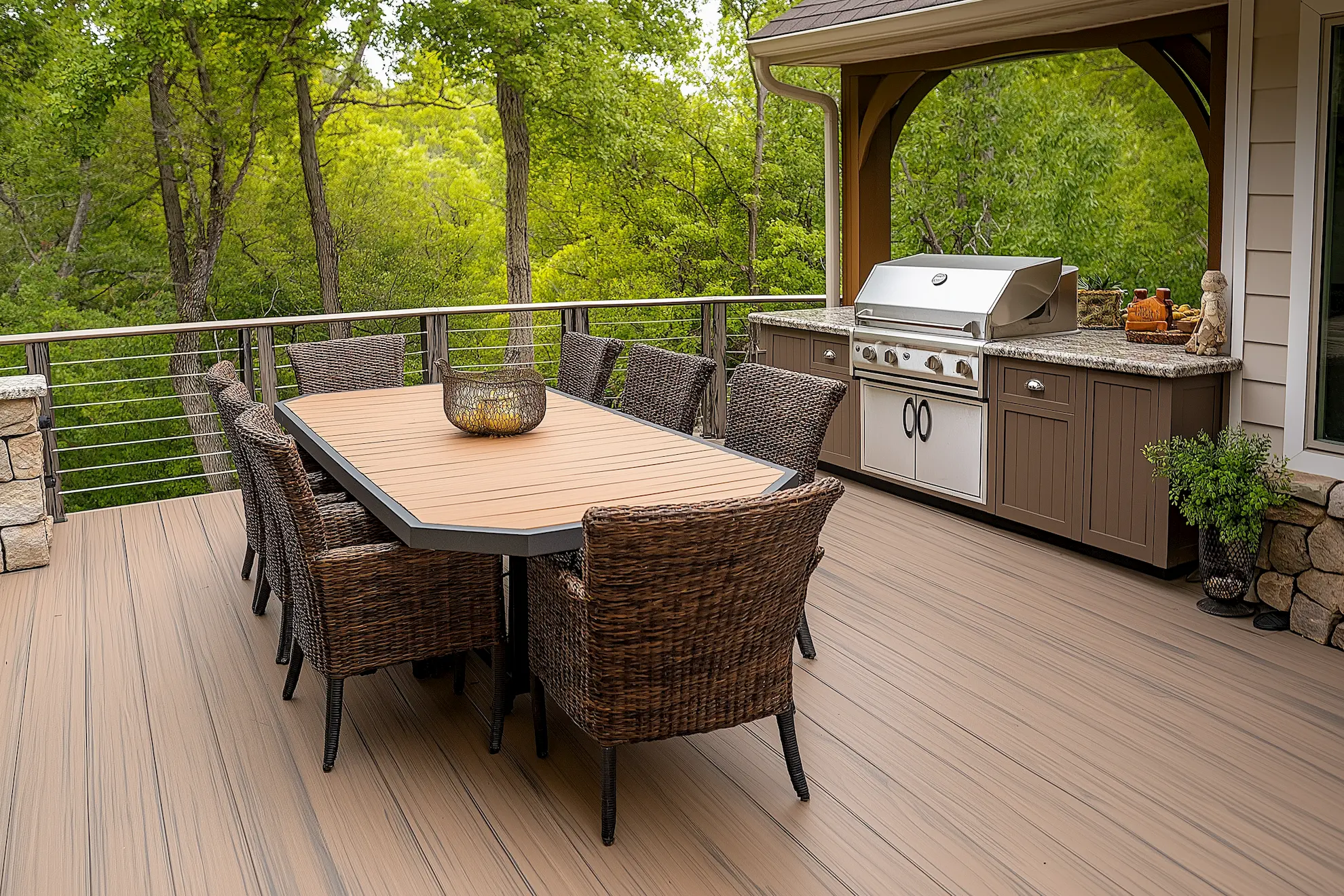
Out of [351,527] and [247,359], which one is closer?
[351,527]

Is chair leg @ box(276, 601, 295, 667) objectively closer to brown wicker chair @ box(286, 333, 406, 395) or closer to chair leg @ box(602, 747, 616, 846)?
chair leg @ box(602, 747, 616, 846)

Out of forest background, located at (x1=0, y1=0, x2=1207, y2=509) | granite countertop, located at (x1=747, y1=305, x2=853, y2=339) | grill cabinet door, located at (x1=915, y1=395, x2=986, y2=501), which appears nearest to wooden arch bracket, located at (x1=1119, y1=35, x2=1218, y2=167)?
grill cabinet door, located at (x1=915, y1=395, x2=986, y2=501)

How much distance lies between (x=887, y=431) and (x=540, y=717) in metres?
3.01

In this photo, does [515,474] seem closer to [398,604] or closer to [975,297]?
[398,604]

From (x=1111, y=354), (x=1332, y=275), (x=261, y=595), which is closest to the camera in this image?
(x=1332, y=275)

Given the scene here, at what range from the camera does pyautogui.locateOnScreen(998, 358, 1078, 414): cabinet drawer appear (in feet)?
14.8

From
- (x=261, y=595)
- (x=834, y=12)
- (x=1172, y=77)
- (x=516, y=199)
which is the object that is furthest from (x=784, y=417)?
(x=516, y=199)

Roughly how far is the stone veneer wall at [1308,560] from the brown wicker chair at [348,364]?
139 inches

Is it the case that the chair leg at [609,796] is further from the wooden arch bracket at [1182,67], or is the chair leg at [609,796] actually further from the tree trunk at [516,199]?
the tree trunk at [516,199]

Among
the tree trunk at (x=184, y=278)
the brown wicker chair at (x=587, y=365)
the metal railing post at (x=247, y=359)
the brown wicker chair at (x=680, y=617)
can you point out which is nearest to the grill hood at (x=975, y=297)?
the brown wicker chair at (x=587, y=365)

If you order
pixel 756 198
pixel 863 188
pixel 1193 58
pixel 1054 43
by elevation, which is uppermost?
pixel 756 198

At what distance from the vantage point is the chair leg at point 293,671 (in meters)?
3.36

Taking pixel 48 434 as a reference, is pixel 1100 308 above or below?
above

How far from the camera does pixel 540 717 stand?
9.90 feet
